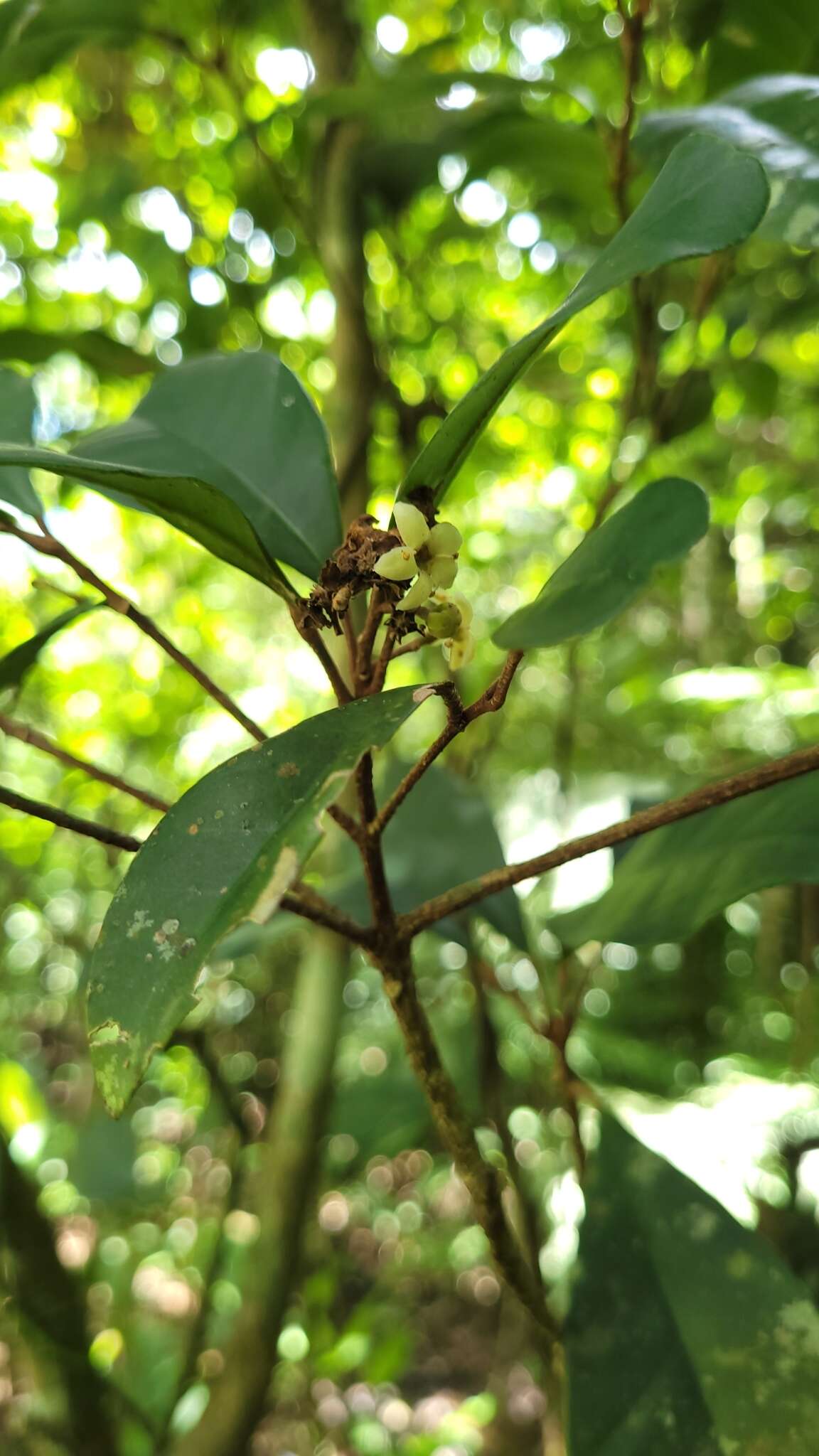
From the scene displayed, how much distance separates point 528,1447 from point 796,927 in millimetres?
896

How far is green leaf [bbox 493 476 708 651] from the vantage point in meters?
0.27

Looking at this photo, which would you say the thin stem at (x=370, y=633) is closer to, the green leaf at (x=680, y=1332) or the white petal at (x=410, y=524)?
the white petal at (x=410, y=524)

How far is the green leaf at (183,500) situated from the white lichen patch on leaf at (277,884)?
0.32 feet

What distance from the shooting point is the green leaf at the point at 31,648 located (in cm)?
35

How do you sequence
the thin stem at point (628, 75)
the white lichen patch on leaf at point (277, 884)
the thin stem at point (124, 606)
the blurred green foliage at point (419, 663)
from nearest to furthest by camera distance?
the white lichen patch on leaf at point (277, 884) → the thin stem at point (124, 606) → the thin stem at point (628, 75) → the blurred green foliage at point (419, 663)

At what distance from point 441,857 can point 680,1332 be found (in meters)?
0.25

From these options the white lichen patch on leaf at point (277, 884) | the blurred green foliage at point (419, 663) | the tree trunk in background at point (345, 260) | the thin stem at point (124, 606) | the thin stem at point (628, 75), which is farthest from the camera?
the tree trunk in background at point (345, 260)

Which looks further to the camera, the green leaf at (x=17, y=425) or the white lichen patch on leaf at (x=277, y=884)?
the green leaf at (x=17, y=425)

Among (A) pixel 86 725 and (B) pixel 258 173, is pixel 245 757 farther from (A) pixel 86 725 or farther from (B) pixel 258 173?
(A) pixel 86 725

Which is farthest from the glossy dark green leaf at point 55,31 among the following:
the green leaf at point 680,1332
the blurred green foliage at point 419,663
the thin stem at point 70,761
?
the green leaf at point 680,1332

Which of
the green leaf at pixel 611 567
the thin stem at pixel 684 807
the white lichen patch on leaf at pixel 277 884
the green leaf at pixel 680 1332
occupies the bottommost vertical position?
the green leaf at pixel 680 1332

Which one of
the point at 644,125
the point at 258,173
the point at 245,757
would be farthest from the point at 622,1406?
the point at 258,173

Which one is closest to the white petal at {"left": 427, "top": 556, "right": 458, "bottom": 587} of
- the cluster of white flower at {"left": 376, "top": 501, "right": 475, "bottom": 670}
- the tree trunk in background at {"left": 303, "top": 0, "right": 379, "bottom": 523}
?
the cluster of white flower at {"left": 376, "top": 501, "right": 475, "bottom": 670}

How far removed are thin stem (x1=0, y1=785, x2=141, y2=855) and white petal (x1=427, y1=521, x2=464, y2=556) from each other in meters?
0.13
